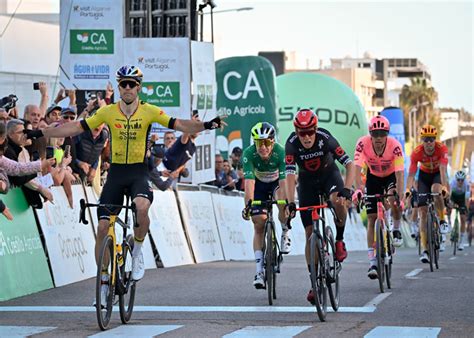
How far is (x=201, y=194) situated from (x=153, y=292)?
9.19 meters

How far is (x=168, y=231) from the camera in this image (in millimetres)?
21812

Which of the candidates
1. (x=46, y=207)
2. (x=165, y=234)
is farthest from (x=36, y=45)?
(x=46, y=207)

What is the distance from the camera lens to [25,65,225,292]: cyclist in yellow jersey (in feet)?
40.1

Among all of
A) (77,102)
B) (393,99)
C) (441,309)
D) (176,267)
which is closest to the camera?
(441,309)

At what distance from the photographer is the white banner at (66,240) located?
16.6 m

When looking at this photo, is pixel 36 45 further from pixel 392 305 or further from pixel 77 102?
pixel 392 305

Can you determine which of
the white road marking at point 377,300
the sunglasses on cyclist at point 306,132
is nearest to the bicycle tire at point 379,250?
the white road marking at point 377,300

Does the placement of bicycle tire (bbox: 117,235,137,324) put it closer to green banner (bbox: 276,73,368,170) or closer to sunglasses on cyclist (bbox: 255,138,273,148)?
sunglasses on cyclist (bbox: 255,138,273,148)

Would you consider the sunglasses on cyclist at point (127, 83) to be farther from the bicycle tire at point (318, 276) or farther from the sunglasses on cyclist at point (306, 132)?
the bicycle tire at point (318, 276)

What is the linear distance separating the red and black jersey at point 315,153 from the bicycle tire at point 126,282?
2.02 meters

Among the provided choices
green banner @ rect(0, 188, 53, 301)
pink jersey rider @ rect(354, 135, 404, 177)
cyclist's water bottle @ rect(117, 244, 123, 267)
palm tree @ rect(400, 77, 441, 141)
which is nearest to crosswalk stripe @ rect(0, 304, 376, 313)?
green banner @ rect(0, 188, 53, 301)

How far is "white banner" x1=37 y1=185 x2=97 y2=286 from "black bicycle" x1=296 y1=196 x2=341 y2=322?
15.1ft

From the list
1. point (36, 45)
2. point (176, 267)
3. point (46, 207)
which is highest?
point (36, 45)

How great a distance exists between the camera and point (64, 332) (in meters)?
11.1
